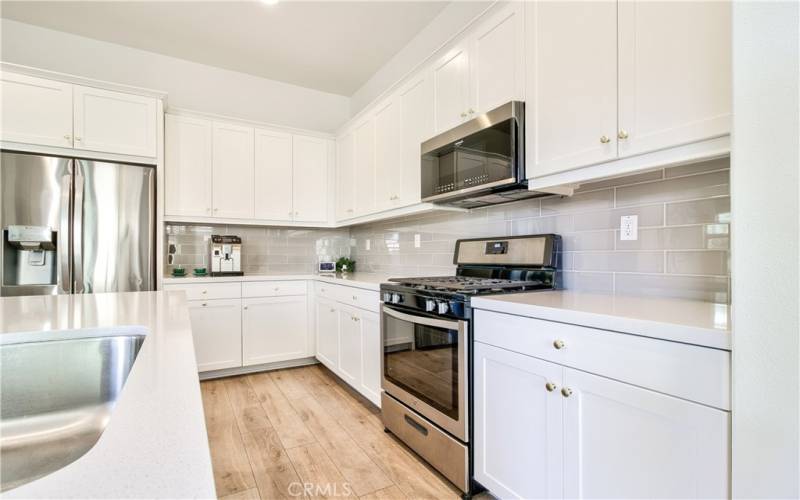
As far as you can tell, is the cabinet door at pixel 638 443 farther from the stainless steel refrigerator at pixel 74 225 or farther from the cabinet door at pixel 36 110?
the cabinet door at pixel 36 110

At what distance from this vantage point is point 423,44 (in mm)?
3047

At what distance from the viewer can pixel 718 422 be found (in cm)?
91

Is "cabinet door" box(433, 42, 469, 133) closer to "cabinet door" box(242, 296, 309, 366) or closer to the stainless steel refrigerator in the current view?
"cabinet door" box(242, 296, 309, 366)

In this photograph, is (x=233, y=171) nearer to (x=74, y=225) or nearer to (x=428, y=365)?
(x=74, y=225)

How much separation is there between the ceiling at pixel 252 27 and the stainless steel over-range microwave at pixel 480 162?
4.28 ft

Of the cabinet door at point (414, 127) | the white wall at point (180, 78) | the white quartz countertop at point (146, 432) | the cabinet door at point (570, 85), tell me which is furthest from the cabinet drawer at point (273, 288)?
the cabinet door at point (570, 85)

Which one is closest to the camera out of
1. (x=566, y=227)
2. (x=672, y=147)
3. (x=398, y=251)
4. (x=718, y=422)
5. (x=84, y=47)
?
(x=718, y=422)

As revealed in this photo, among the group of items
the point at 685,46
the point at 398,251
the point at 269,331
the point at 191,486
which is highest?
the point at 685,46

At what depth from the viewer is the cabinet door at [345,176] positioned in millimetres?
3434

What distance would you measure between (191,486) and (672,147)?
4.93ft

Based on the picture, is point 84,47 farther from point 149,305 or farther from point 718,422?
point 718,422

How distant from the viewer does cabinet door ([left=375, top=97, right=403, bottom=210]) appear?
2703 millimetres

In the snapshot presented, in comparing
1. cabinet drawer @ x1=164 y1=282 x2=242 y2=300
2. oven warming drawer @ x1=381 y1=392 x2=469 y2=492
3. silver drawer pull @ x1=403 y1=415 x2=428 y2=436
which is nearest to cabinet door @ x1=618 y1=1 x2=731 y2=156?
oven warming drawer @ x1=381 y1=392 x2=469 y2=492
